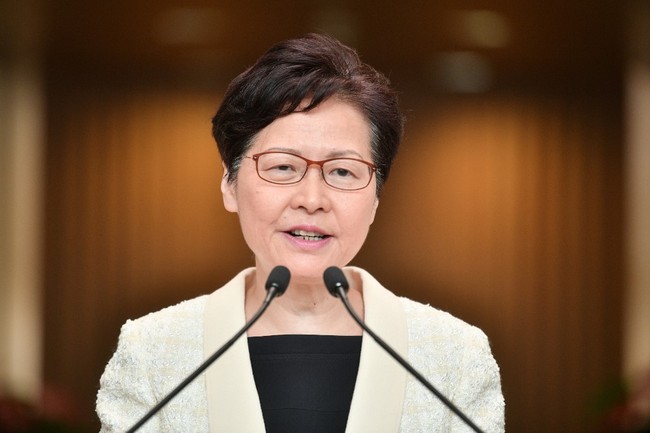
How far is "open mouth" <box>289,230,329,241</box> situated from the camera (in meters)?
1.71

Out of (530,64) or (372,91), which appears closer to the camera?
(372,91)

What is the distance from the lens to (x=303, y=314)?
1.83 meters

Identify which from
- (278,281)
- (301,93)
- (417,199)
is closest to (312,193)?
(301,93)

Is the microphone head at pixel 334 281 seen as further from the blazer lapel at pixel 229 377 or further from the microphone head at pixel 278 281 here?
the blazer lapel at pixel 229 377

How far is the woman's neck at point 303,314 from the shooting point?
1.82m

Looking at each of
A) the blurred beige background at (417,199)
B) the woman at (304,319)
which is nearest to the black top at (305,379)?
the woman at (304,319)

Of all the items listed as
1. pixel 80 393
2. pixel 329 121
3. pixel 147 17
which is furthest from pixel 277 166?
pixel 80 393

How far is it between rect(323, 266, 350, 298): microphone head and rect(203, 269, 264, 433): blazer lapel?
33 cm

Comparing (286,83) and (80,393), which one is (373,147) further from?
(80,393)

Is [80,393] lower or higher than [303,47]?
lower

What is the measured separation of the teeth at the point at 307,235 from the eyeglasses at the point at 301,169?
3.1 inches

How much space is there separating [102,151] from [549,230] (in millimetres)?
2357

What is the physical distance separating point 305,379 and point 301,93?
1.52 ft

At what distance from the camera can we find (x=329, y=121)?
5.65ft
